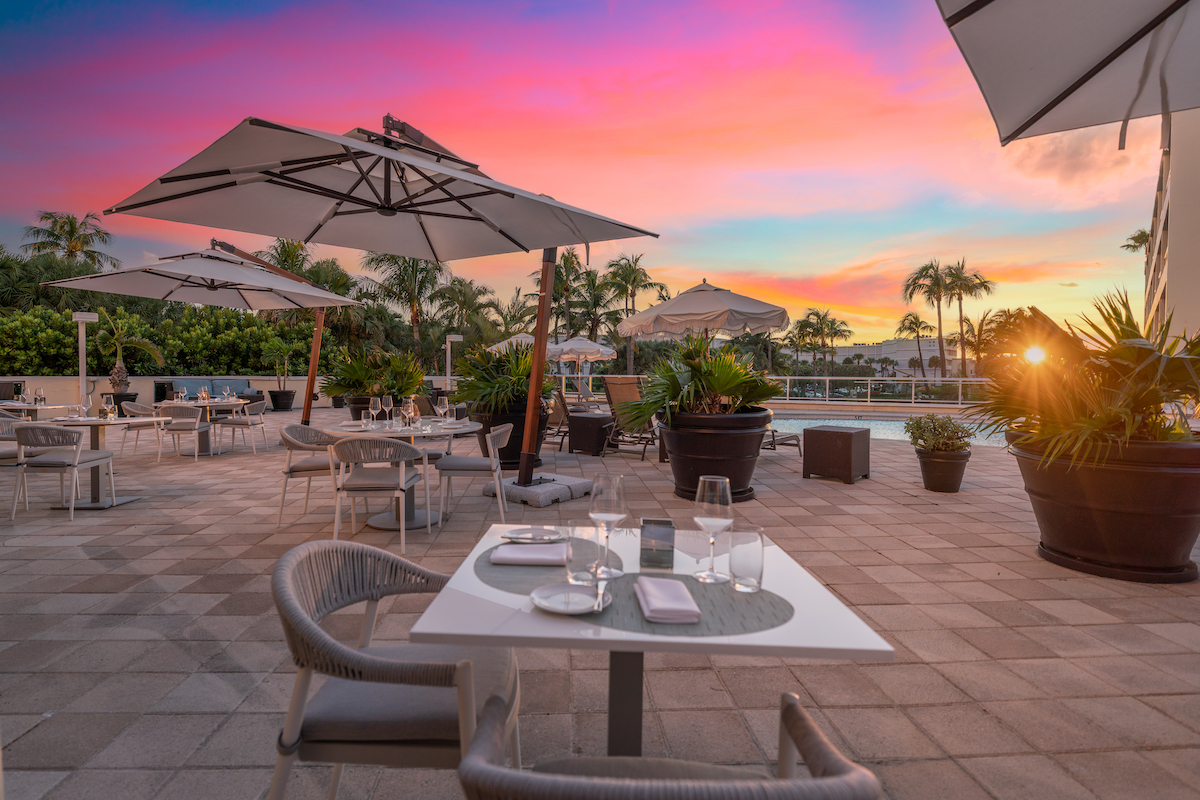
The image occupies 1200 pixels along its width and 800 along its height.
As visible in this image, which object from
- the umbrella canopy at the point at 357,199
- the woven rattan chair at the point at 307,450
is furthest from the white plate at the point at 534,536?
the woven rattan chair at the point at 307,450

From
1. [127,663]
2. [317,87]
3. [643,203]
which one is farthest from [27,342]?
[127,663]

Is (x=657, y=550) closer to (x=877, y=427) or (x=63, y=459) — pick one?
(x=63, y=459)

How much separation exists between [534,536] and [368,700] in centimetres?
51

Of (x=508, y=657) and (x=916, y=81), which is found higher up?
(x=916, y=81)

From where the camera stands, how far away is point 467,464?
169 inches

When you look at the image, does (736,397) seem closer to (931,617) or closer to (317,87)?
(931,617)

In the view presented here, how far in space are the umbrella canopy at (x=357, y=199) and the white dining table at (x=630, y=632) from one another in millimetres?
2386

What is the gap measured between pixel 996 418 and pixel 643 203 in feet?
34.5

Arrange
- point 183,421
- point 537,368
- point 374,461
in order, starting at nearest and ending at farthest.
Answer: point 374,461
point 537,368
point 183,421

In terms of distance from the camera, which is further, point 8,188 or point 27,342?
point 8,188

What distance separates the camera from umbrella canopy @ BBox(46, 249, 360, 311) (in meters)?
5.79

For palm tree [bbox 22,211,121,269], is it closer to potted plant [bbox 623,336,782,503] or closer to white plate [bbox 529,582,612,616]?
potted plant [bbox 623,336,782,503]

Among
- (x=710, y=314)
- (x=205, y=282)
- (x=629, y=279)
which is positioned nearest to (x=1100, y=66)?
(x=710, y=314)

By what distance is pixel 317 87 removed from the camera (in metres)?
9.89
